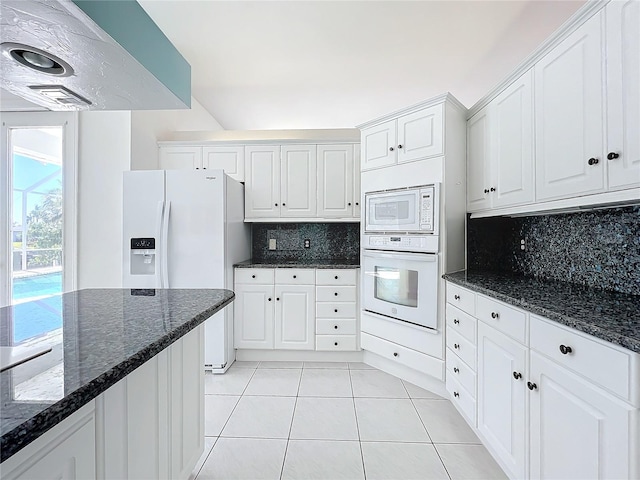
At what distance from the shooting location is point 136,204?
9.07 feet

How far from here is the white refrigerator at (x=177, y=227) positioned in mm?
2750

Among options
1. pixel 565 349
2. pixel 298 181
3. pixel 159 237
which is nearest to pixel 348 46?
pixel 298 181

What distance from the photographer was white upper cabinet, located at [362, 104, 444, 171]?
93.0 inches

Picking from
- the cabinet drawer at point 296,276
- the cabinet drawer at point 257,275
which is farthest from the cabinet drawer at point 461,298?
the cabinet drawer at point 257,275

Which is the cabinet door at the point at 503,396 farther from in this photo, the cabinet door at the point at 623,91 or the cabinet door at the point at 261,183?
the cabinet door at the point at 261,183

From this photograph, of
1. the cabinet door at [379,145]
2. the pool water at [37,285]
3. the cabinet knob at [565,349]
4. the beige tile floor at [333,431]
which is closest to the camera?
the cabinet knob at [565,349]

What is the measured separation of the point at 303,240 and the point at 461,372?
2.19m

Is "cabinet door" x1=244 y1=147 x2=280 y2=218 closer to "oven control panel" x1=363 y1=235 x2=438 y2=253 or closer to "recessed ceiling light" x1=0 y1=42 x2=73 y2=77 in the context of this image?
"oven control panel" x1=363 y1=235 x2=438 y2=253

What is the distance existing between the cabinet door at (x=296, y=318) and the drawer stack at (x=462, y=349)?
4.23 ft

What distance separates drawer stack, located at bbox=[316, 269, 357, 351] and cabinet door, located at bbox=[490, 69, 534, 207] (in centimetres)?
150

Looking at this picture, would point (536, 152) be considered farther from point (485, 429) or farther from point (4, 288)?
point (4, 288)

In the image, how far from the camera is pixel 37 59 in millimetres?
881

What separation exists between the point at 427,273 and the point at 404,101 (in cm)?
255

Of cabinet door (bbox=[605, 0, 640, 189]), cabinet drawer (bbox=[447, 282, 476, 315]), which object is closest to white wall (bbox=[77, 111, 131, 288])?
cabinet drawer (bbox=[447, 282, 476, 315])
